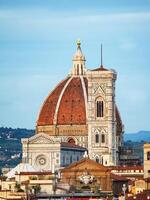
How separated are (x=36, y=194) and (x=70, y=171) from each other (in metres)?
46.9

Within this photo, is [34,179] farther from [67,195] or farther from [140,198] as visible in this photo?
[140,198]

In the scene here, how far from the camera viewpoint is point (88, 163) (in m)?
194

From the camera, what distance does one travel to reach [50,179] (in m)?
164

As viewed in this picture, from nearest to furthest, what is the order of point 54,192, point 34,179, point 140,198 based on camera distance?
point 140,198 → point 54,192 → point 34,179

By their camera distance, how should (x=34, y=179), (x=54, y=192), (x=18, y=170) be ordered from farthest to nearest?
(x=18, y=170)
(x=34, y=179)
(x=54, y=192)

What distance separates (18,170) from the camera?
185 metres

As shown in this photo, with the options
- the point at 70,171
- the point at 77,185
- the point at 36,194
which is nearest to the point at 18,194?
the point at 36,194

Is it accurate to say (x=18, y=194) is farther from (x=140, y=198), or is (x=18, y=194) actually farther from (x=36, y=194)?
(x=140, y=198)

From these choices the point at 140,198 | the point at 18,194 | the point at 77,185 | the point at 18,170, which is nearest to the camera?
the point at 140,198

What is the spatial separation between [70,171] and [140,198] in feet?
230

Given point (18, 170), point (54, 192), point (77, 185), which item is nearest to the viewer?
point (54, 192)

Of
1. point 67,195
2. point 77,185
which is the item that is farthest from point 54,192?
point 77,185

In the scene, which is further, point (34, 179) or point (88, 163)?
point (88, 163)

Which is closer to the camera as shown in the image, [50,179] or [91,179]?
[50,179]
